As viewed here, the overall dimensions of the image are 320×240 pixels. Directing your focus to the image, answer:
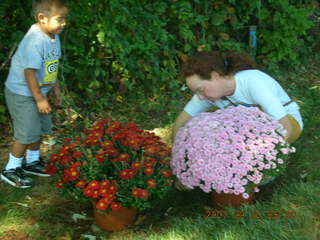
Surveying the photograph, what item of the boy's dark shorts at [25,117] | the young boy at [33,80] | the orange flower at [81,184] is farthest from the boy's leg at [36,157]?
the orange flower at [81,184]

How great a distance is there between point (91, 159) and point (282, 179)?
1.49 metres

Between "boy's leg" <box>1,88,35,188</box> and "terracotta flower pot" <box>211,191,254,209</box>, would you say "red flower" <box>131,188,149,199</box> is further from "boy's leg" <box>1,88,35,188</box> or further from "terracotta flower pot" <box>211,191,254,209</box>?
"boy's leg" <box>1,88,35,188</box>

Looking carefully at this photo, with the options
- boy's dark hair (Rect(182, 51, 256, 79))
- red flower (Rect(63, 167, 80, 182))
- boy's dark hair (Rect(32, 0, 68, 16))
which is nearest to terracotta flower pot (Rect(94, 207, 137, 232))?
red flower (Rect(63, 167, 80, 182))

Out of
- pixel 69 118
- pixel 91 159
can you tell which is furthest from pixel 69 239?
pixel 69 118

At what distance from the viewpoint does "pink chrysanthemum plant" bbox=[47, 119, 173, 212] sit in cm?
233

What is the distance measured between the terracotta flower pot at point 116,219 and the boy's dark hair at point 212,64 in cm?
99

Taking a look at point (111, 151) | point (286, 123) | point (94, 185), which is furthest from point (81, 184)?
point (286, 123)

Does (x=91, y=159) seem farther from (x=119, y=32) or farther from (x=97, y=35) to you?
(x=119, y=32)

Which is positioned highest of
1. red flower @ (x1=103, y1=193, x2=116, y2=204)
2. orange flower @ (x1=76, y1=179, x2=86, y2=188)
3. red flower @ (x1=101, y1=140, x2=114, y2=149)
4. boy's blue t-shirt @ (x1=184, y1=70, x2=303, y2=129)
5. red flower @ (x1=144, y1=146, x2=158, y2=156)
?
boy's blue t-shirt @ (x1=184, y1=70, x2=303, y2=129)

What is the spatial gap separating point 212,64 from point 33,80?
46.9 inches

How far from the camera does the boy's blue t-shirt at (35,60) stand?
2.75 meters

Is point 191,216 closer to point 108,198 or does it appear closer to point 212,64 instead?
point 108,198

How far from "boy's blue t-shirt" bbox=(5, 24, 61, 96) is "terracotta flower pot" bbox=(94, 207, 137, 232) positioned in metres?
1.02

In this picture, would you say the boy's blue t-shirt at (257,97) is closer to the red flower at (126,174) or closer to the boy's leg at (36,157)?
the red flower at (126,174)
